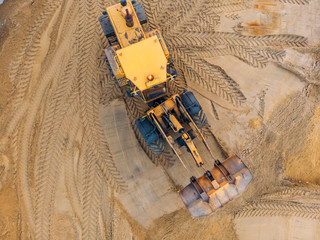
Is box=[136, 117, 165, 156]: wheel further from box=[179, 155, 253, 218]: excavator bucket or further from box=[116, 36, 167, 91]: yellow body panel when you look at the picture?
box=[179, 155, 253, 218]: excavator bucket

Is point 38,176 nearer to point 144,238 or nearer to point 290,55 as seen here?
point 144,238

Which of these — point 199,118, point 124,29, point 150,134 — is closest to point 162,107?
point 150,134

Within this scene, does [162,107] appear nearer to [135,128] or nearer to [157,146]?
[157,146]

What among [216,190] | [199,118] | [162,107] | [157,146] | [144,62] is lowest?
[216,190]

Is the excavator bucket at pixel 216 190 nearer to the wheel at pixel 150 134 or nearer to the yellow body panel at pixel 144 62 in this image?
the wheel at pixel 150 134

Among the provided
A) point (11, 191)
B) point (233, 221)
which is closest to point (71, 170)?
point (11, 191)
